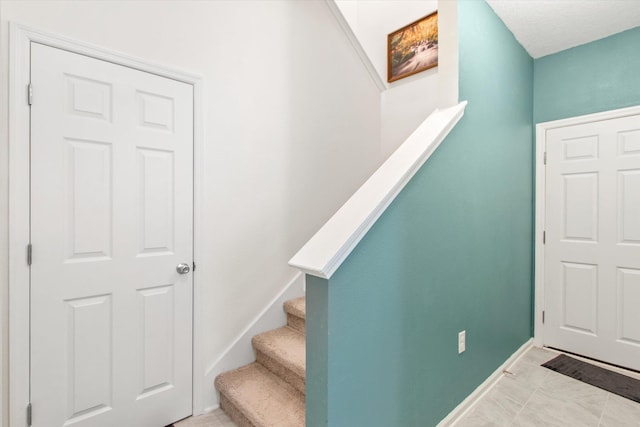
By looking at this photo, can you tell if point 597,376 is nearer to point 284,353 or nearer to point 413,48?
point 284,353

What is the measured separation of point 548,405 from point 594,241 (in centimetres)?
132

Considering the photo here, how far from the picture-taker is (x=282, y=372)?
5.90 feet

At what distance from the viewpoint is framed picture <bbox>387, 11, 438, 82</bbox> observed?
8.50 feet

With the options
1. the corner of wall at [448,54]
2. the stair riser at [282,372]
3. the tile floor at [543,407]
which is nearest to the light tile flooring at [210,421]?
the tile floor at [543,407]

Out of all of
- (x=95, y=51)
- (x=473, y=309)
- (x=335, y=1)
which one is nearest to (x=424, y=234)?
(x=473, y=309)

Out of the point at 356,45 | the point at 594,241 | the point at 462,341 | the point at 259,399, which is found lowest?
the point at 259,399

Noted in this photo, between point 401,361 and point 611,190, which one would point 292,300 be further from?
point 611,190

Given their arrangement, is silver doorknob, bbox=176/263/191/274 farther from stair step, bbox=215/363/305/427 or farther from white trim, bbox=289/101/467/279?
white trim, bbox=289/101/467/279

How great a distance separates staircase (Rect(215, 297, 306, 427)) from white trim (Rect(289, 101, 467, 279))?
0.84 m

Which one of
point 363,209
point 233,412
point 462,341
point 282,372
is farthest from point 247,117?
point 462,341

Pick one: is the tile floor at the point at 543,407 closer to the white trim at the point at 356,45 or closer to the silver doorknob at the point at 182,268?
the silver doorknob at the point at 182,268

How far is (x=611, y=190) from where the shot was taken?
2324mm

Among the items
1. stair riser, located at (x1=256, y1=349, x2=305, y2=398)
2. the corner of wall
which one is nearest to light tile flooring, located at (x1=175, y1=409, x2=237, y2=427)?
stair riser, located at (x1=256, y1=349, x2=305, y2=398)

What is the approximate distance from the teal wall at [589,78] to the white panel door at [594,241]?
0.16 meters
